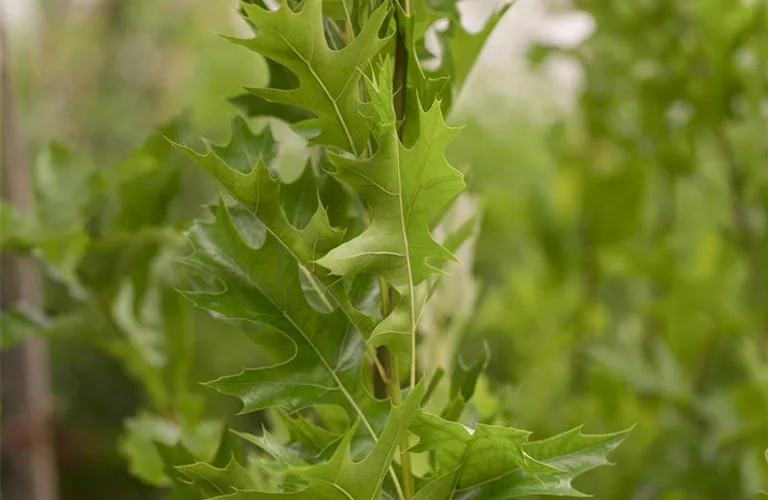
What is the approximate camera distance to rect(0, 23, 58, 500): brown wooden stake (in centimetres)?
94

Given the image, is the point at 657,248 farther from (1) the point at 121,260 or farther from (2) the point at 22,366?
(2) the point at 22,366

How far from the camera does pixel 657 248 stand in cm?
95

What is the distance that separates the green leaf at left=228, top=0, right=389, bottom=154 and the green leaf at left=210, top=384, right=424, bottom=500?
0.38ft

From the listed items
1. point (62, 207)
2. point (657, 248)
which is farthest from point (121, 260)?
point (657, 248)

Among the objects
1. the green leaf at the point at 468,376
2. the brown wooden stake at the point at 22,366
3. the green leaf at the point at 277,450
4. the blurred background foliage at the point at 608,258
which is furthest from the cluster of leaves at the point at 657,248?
the brown wooden stake at the point at 22,366

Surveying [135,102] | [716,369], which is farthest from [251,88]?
[135,102]

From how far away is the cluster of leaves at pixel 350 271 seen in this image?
352 mm

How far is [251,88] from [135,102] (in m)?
2.35

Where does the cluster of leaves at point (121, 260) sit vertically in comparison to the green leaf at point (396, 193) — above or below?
below

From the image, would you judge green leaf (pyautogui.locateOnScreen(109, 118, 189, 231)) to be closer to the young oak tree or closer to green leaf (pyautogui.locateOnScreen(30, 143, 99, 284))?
green leaf (pyautogui.locateOnScreen(30, 143, 99, 284))

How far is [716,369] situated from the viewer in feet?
4.04

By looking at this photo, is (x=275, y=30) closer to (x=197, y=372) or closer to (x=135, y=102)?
(x=197, y=372)

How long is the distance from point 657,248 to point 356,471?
2.29ft

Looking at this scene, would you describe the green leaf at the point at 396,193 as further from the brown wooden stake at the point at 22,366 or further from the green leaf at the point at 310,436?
the brown wooden stake at the point at 22,366
